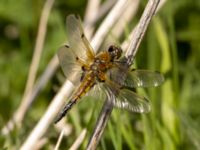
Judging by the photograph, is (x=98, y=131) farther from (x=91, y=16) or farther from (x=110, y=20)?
(x=91, y=16)

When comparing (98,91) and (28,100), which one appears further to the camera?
(28,100)

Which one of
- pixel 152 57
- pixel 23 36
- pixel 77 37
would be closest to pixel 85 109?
pixel 152 57

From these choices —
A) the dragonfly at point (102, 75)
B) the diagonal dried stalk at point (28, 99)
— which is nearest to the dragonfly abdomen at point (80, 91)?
the dragonfly at point (102, 75)

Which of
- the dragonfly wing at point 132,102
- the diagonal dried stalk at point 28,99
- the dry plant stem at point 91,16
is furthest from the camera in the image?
the dry plant stem at point 91,16

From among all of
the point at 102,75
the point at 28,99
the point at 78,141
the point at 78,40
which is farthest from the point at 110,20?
the point at 28,99

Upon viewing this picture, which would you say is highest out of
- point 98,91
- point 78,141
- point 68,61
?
point 68,61

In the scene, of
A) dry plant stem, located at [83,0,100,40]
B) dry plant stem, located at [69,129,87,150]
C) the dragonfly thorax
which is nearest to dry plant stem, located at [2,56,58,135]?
dry plant stem, located at [83,0,100,40]

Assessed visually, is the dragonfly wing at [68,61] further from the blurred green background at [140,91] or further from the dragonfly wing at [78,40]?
the blurred green background at [140,91]
